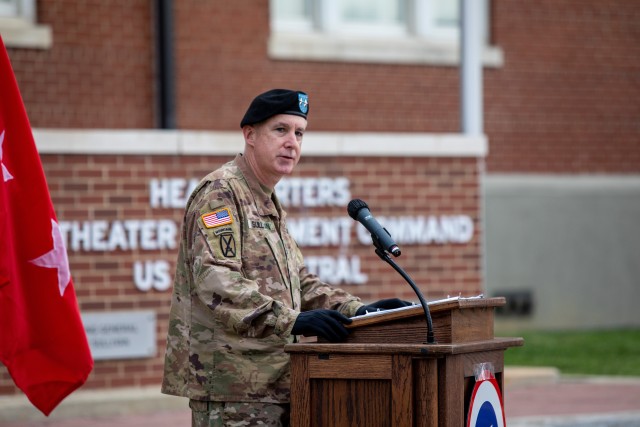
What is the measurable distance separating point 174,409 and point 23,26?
5099mm

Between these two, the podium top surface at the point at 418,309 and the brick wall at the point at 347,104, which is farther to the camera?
the brick wall at the point at 347,104

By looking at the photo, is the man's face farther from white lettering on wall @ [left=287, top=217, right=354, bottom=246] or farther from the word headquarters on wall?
white lettering on wall @ [left=287, top=217, right=354, bottom=246]

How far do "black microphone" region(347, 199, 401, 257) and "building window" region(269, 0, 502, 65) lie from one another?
1059 cm

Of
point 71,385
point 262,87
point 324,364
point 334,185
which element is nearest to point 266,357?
point 324,364

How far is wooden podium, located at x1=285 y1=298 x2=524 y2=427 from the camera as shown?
4.21 m

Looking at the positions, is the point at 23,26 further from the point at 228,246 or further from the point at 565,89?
the point at 228,246

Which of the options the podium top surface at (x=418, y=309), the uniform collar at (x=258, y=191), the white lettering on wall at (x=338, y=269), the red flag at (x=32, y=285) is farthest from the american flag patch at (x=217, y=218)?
the white lettering on wall at (x=338, y=269)

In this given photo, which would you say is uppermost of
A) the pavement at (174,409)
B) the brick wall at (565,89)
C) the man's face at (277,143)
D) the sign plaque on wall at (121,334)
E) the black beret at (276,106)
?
the brick wall at (565,89)

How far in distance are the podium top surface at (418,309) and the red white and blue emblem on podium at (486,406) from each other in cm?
28

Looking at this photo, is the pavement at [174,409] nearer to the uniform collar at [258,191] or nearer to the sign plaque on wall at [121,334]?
the sign plaque on wall at [121,334]

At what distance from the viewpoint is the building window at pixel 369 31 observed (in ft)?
50.1

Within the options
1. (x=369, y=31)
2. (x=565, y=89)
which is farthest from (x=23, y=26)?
(x=565, y=89)

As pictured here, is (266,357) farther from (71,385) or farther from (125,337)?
(125,337)

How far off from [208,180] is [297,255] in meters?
0.56
